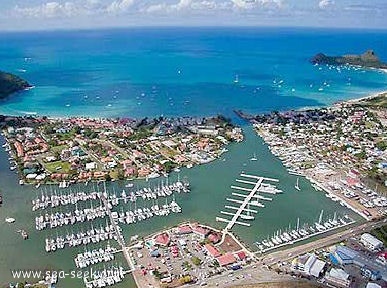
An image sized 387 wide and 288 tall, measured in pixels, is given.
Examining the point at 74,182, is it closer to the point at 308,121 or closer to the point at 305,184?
the point at 305,184

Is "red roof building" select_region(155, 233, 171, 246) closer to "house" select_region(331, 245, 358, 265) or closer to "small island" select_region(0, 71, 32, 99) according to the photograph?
"house" select_region(331, 245, 358, 265)

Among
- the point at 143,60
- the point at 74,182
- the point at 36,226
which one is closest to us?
the point at 36,226

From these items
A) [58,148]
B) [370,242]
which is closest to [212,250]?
[370,242]

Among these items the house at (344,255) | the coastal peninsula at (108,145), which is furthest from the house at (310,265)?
the coastal peninsula at (108,145)

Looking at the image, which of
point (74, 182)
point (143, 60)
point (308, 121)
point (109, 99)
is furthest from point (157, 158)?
point (143, 60)

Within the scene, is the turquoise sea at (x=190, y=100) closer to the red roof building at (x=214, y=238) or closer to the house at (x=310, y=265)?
the red roof building at (x=214, y=238)

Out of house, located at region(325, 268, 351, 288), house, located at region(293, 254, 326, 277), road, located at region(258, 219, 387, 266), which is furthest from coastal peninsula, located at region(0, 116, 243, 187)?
house, located at region(325, 268, 351, 288)
